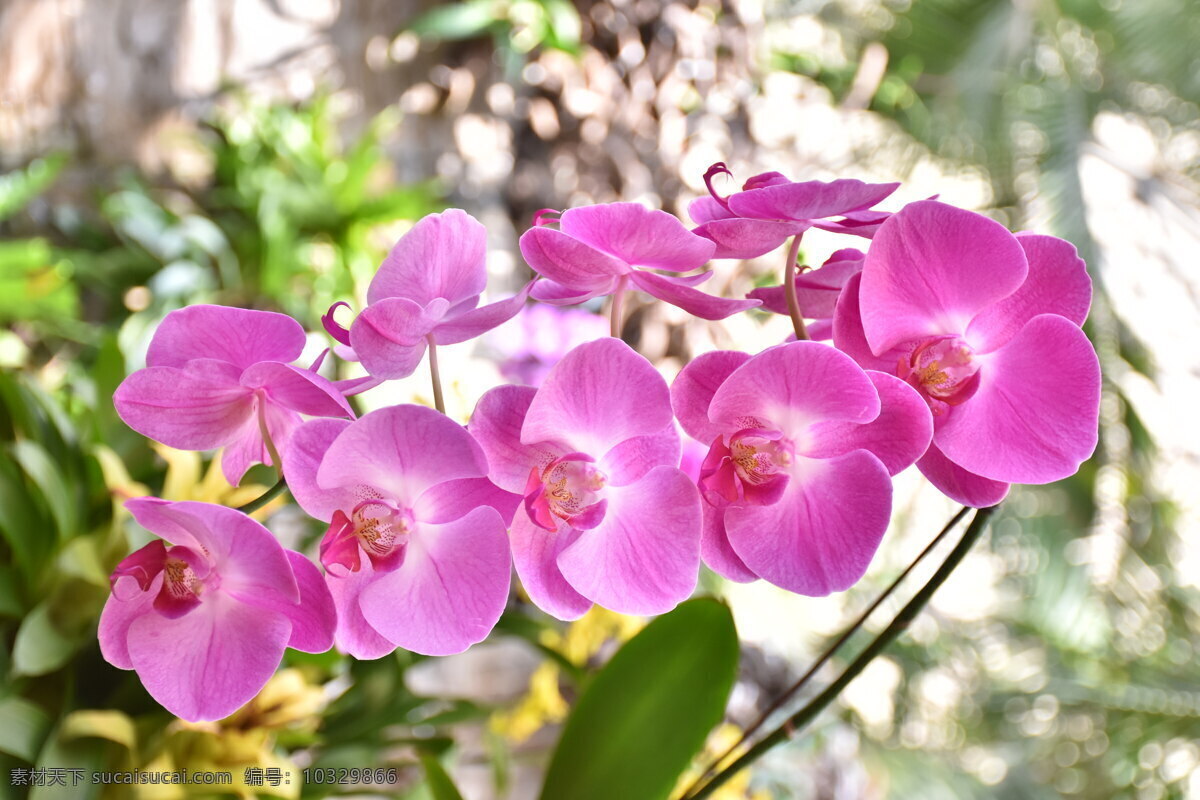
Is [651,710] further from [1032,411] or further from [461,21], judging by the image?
[461,21]

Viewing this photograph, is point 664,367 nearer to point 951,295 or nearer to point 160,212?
point 160,212

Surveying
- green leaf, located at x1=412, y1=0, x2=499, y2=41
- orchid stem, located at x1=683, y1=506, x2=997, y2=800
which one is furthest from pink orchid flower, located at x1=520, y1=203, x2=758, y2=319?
green leaf, located at x1=412, y1=0, x2=499, y2=41

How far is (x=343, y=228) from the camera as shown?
55.5 inches

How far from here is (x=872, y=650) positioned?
0.89 feet

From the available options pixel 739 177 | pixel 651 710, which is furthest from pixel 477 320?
pixel 739 177

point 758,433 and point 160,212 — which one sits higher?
point 758,433

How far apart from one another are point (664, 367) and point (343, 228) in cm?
64

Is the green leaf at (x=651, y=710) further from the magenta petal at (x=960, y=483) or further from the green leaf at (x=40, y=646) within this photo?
the green leaf at (x=40, y=646)

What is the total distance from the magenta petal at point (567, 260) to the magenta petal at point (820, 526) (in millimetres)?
84

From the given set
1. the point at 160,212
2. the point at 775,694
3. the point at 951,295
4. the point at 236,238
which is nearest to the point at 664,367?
the point at 775,694

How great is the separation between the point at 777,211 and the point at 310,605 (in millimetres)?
182

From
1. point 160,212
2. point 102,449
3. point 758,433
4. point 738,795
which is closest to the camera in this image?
point 758,433

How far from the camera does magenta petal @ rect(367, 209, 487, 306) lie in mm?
244

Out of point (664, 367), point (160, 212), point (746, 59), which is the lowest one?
point (664, 367)
